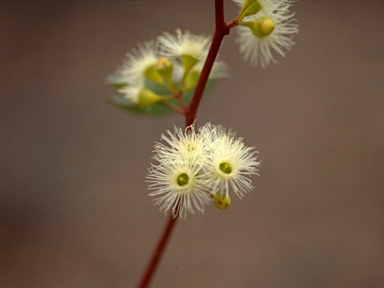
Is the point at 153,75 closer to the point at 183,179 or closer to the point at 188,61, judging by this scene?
the point at 188,61

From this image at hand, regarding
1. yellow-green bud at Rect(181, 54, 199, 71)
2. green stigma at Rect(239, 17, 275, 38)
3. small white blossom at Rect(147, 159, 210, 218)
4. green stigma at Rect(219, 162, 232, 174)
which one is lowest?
small white blossom at Rect(147, 159, 210, 218)

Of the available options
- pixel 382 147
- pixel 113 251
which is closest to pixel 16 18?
pixel 113 251

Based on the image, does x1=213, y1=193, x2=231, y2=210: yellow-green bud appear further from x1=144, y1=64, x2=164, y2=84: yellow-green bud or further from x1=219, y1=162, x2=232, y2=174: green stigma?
x1=144, y1=64, x2=164, y2=84: yellow-green bud

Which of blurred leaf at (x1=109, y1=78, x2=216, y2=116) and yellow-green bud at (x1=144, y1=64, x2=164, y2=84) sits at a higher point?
yellow-green bud at (x1=144, y1=64, x2=164, y2=84)

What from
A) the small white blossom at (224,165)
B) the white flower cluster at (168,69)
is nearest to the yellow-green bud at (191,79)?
the white flower cluster at (168,69)

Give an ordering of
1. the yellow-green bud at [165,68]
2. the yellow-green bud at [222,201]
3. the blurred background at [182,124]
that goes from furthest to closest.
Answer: the blurred background at [182,124] → the yellow-green bud at [165,68] → the yellow-green bud at [222,201]

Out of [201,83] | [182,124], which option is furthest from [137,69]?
[182,124]

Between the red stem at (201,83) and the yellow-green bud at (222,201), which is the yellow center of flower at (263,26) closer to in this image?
the red stem at (201,83)

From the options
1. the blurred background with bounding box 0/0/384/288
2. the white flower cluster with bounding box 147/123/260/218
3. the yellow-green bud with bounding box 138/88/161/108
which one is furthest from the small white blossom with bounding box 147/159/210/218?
the blurred background with bounding box 0/0/384/288

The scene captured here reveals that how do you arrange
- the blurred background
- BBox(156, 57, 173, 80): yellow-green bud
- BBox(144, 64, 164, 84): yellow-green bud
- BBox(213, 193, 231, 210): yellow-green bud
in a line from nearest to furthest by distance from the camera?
BBox(213, 193, 231, 210): yellow-green bud, BBox(156, 57, 173, 80): yellow-green bud, BBox(144, 64, 164, 84): yellow-green bud, the blurred background
